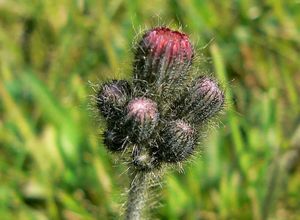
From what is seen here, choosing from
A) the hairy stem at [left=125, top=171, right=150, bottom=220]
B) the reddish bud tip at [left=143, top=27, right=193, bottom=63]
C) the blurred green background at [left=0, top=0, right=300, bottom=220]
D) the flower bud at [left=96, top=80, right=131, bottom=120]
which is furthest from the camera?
the blurred green background at [left=0, top=0, right=300, bottom=220]

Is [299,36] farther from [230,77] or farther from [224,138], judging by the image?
[224,138]

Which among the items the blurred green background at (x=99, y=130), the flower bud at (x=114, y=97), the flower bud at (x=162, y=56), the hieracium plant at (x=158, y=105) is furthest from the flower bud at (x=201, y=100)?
the blurred green background at (x=99, y=130)

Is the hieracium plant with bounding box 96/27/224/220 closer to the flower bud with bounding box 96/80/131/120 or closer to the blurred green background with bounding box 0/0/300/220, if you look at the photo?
the flower bud with bounding box 96/80/131/120

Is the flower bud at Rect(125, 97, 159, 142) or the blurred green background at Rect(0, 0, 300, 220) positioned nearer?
the flower bud at Rect(125, 97, 159, 142)

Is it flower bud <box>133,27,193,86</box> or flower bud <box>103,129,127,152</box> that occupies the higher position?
flower bud <box>133,27,193,86</box>

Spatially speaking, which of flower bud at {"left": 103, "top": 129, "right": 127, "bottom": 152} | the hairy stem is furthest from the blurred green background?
flower bud at {"left": 103, "top": 129, "right": 127, "bottom": 152}

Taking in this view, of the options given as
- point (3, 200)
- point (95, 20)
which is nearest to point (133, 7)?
point (95, 20)

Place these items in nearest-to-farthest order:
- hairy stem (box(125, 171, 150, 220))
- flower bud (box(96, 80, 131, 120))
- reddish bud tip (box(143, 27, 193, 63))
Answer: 1. reddish bud tip (box(143, 27, 193, 63))
2. flower bud (box(96, 80, 131, 120))
3. hairy stem (box(125, 171, 150, 220))
